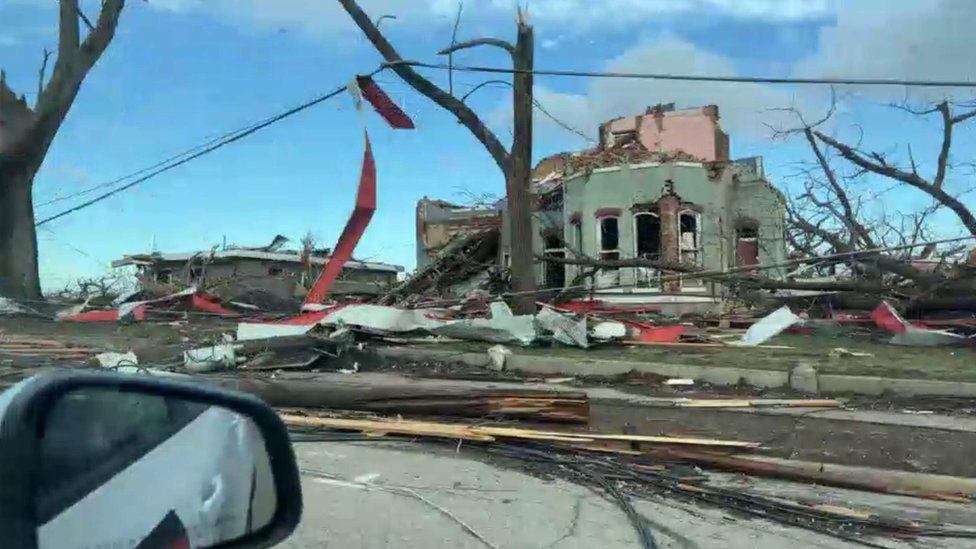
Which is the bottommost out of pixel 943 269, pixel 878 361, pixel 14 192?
pixel 878 361

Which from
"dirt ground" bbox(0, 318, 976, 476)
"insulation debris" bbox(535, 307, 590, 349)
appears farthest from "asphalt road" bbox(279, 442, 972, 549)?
"insulation debris" bbox(535, 307, 590, 349)

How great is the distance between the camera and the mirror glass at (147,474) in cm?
147

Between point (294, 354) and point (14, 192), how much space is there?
14762 mm

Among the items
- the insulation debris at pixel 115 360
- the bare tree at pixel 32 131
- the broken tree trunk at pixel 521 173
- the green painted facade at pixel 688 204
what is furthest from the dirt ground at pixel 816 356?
the bare tree at pixel 32 131

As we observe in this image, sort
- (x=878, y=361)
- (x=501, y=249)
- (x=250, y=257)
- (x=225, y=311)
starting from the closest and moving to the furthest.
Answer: (x=878, y=361), (x=225, y=311), (x=501, y=249), (x=250, y=257)

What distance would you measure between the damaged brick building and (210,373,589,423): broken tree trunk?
14087mm

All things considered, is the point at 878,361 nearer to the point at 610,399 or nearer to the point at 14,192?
the point at 610,399

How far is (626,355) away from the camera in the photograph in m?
10.9

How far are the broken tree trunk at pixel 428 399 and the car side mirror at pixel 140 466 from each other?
467 centimetres

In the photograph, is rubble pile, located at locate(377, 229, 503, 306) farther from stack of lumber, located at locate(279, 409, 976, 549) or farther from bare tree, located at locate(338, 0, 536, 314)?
stack of lumber, located at locate(279, 409, 976, 549)

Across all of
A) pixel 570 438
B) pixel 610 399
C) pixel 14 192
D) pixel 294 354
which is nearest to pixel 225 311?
pixel 14 192

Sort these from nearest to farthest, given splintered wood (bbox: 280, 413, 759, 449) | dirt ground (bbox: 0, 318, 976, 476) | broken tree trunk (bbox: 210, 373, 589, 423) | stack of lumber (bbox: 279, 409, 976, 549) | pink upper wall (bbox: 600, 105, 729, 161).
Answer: stack of lumber (bbox: 279, 409, 976, 549) < splintered wood (bbox: 280, 413, 759, 449) < dirt ground (bbox: 0, 318, 976, 476) < broken tree trunk (bbox: 210, 373, 589, 423) < pink upper wall (bbox: 600, 105, 729, 161)

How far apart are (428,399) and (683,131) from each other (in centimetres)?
2201

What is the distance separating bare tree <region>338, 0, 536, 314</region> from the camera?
16.9 m
